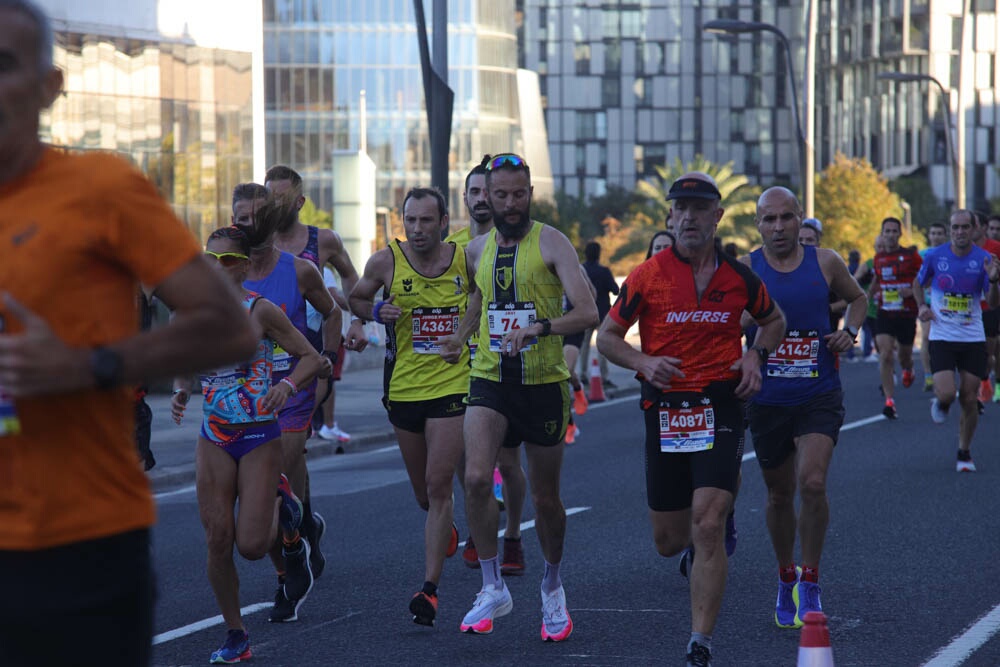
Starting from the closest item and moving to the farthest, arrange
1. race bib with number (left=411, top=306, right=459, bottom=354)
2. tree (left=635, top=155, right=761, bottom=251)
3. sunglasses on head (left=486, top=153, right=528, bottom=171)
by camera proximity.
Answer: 1. sunglasses on head (left=486, top=153, right=528, bottom=171)
2. race bib with number (left=411, top=306, right=459, bottom=354)
3. tree (left=635, top=155, right=761, bottom=251)

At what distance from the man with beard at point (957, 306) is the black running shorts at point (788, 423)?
613cm

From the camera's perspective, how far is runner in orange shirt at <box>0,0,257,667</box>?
2.72m

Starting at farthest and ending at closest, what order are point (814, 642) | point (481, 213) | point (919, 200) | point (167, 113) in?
1. point (919, 200)
2. point (167, 113)
3. point (481, 213)
4. point (814, 642)

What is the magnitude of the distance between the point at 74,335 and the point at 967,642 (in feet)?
16.3

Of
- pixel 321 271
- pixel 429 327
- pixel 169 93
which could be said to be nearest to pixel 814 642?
pixel 429 327

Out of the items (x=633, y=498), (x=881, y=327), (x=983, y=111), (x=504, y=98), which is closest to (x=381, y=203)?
(x=504, y=98)

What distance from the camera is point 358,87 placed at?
3760 inches

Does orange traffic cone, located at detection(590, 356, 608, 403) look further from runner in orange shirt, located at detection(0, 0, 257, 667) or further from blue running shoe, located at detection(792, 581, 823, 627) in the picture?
runner in orange shirt, located at detection(0, 0, 257, 667)

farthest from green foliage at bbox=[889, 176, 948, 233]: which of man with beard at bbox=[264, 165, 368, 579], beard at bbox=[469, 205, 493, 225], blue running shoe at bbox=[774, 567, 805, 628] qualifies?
blue running shoe at bbox=[774, 567, 805, 628]

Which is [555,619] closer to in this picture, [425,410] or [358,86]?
[425,410]

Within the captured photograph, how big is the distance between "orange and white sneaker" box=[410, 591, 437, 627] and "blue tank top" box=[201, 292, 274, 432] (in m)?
1.04

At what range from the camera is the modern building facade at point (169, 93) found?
39031 millimetres

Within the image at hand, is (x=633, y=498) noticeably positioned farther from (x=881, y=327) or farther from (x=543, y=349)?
(x=881, y=327)

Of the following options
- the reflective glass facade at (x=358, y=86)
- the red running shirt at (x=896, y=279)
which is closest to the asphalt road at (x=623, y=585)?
the red running shirt at (x=896, y=279)
